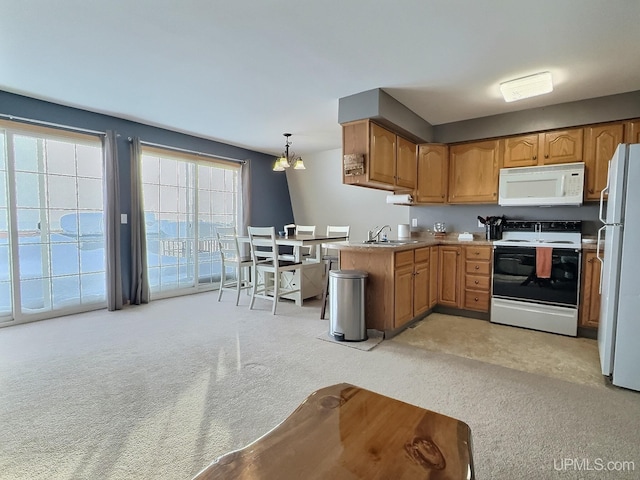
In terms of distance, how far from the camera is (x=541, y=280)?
11.5 ft

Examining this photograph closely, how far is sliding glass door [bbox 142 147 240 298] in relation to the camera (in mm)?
4910

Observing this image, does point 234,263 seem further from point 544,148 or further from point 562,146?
point 562,146

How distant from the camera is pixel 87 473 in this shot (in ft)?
4.95

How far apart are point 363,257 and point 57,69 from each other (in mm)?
3318

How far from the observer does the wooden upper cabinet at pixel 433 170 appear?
14.6 feet

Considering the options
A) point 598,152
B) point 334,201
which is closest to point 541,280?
point 598,152

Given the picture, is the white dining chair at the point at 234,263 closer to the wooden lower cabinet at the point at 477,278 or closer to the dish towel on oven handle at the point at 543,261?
the wooden lower cabinet at the point at 477,278

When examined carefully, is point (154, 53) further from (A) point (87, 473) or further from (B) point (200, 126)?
(A) point (87, 473)

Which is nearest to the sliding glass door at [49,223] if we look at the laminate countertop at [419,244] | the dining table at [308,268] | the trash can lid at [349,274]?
the dining table at [308,268]

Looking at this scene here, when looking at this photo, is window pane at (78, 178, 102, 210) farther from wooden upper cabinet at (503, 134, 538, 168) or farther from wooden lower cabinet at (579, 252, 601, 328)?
wooden lower cabinet at (579, 252, 601, 328)

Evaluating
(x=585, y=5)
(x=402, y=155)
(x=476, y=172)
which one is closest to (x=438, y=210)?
(x=476, y=172)

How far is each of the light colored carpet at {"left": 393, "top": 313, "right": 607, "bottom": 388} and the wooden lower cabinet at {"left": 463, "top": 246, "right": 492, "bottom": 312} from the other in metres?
0.23

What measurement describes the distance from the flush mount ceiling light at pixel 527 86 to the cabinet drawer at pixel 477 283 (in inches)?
79.5

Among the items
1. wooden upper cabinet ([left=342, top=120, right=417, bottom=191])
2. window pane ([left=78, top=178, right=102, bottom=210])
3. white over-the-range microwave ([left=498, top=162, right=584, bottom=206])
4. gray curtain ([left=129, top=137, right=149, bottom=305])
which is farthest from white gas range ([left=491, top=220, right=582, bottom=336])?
window pane ([left=78, top=178, right=102, bottom=210])
